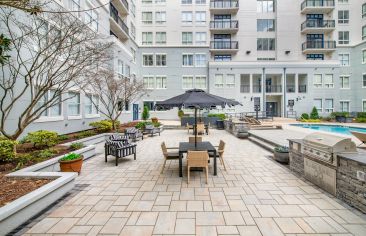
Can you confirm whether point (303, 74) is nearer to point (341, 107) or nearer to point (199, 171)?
point (341, 107)

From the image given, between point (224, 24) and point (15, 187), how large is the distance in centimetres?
3074

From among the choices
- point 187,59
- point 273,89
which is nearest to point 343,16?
point 273,89

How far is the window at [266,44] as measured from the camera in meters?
29.5

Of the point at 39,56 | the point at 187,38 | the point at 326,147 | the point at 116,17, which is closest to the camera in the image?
the point at 326,147

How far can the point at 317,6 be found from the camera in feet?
91.8

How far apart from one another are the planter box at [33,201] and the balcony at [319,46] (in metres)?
33.7

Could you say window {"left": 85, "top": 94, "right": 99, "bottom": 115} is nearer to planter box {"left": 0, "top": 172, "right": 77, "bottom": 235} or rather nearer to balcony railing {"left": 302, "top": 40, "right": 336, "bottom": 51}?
planter box {"left": 0, "top": 172, "right": 77, "bottom": 235}

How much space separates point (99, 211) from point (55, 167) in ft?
11.1

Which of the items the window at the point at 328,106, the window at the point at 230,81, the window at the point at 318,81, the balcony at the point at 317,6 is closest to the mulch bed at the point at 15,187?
the window at the point at 230,81

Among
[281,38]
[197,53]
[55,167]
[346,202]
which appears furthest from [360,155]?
[281,38]

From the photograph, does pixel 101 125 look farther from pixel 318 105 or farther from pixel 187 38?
pixel 318 105

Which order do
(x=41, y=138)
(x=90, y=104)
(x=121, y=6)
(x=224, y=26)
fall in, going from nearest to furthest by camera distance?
(x=41, y=138)
(x=90, y=104)
(x=121, y=6)
(x=224, y=26)

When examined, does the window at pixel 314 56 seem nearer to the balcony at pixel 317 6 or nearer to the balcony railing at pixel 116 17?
the balcony at pixel 317 6

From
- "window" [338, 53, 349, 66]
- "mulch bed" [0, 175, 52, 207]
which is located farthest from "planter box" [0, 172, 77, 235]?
"window" [338, 53, 349, 66]
